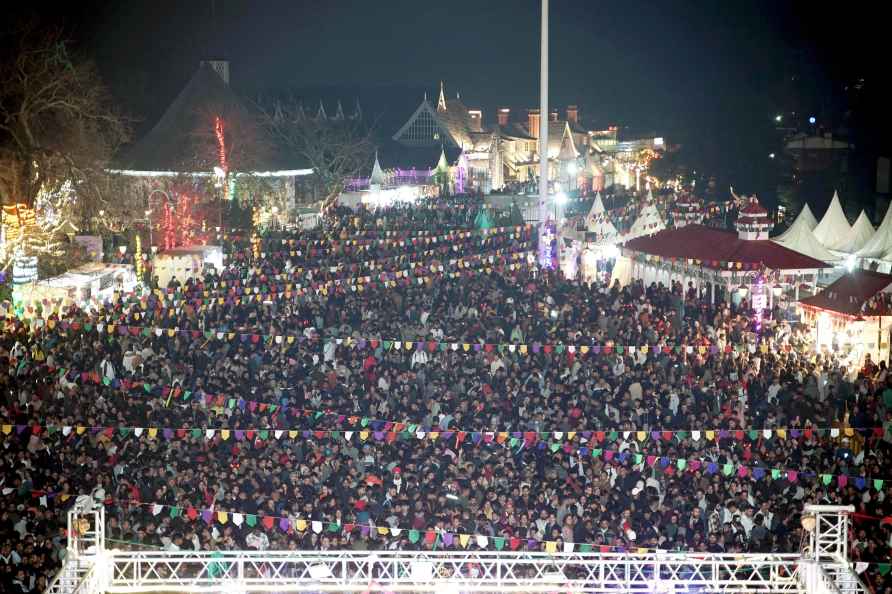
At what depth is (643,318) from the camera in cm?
2009

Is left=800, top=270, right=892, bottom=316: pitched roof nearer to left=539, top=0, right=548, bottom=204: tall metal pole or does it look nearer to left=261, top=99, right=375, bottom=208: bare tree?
left=539, top=0, right=548, bottom=204: tall metal pole

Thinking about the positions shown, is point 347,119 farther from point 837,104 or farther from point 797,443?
point 797,443

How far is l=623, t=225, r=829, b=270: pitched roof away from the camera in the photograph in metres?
23.9

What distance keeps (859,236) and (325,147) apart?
1214 inches

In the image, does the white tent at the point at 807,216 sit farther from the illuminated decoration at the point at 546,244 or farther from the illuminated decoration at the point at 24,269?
the illuminated decoration at the point at 24,269

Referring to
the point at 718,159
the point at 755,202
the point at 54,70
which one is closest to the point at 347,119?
the point at 718,159

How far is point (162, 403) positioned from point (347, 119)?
2208 inches

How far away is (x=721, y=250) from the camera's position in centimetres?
2477

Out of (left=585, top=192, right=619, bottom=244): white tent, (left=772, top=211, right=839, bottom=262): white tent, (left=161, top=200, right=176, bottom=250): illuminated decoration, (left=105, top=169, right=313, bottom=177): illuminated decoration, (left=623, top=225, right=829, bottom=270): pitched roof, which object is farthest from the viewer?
(left=105, top=169, right=313, bottom=177): illuminated decoration

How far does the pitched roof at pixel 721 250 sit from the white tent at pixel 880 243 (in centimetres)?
215

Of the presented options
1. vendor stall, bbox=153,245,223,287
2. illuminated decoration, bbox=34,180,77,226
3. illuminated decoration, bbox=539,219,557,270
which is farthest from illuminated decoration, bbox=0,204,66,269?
illuminated decoration, bbox=539,219,557,270

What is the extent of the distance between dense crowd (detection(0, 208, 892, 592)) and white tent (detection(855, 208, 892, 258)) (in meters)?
5.64

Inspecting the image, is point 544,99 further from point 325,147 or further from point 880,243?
point 325,147

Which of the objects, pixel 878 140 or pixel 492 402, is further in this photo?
pixel 878 140
